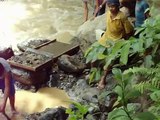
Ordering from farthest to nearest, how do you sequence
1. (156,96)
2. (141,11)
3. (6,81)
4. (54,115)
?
1. (141,11)
2. (6,81)
3. (54,115)
4. (156,96)

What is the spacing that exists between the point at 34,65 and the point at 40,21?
4.20m

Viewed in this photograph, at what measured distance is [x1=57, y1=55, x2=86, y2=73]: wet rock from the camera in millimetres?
7484

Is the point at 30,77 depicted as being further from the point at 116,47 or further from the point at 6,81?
the point at 116,47

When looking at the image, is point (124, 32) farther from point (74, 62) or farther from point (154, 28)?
point (154, 28)

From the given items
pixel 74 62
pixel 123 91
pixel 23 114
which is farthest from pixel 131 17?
pixel 123 91

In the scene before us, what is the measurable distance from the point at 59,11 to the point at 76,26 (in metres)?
1.50

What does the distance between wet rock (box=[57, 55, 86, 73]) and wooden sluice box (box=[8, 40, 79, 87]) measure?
6.1 inches

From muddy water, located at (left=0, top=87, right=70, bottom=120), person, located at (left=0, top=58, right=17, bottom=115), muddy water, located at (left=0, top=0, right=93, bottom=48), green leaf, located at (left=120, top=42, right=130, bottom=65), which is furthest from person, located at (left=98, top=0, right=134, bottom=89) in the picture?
muddy water, located at (left=0, top=0, right=93, bottom=48)

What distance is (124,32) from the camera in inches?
258

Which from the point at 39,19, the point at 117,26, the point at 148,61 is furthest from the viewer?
the point at 39,19

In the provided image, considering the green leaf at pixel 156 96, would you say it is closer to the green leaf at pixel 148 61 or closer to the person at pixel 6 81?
the green leaf at pixel 148 61

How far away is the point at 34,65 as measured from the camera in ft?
23.6

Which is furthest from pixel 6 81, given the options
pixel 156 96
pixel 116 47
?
pixel 156 96

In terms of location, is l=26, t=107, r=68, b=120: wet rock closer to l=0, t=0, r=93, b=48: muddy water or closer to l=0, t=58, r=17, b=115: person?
l=0, t=58, r=17, b=115: person
